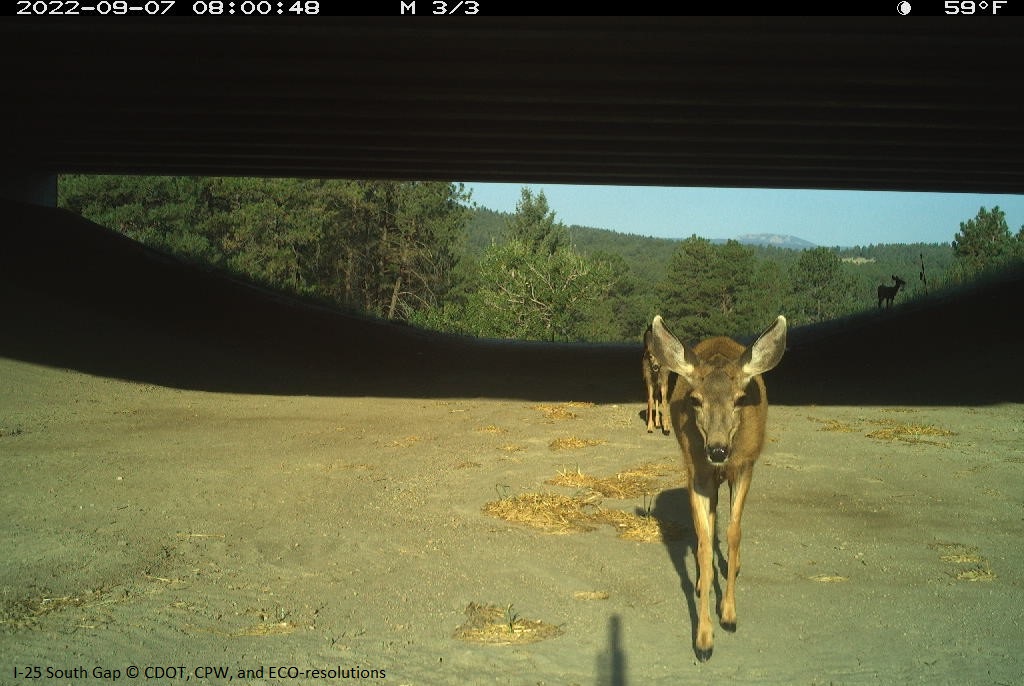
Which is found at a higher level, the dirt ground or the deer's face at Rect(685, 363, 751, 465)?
the deer's face at Rect(685, 363, 751, 465)

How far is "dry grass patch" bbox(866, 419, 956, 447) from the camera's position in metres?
13.5

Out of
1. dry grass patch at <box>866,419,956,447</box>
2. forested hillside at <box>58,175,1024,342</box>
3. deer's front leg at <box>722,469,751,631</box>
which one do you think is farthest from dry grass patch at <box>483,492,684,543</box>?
forested hillside at <box>58,175,1024,342</box>

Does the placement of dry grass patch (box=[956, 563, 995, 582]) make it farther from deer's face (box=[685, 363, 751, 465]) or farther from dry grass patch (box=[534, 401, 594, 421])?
dry grass patch (box=[534, 401, 594, 421])

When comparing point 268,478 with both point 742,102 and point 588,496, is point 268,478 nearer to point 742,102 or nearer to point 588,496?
point 588,496

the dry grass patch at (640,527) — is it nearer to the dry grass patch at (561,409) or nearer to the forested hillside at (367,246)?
the dry grass patch at (561,409)

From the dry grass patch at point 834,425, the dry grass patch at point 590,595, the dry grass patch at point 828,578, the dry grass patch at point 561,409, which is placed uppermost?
the dry grass patch at point 561,409

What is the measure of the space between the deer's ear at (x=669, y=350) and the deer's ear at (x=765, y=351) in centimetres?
36

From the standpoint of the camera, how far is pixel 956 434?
14.0m

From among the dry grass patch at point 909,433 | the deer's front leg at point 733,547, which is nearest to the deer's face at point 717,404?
the deer's front leg at point 733,547

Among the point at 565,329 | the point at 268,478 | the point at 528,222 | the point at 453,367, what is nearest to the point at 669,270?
the point at 528,222

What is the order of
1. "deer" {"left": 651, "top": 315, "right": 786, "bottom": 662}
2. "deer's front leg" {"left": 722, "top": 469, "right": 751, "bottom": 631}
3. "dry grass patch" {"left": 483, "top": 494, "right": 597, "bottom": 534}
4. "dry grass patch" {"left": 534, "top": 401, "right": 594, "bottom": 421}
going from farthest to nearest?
"dry grass patch" {"left": 534, "top": 401, "right": 594, "bottom": 421}, "dry grass patch" {"left": 483, "top": 494, "right": 597, "bottom": 534}, "deer's front leg" {"left": 722, "top": 469, "right": 751, "bottom": 631}, "deer" {"left": 651, "top": 315, "right": 786, "bottom": 662}

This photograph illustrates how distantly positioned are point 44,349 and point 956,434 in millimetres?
15684

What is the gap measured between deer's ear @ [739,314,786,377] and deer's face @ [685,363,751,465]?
72 millimetres

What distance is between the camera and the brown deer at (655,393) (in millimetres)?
13781
